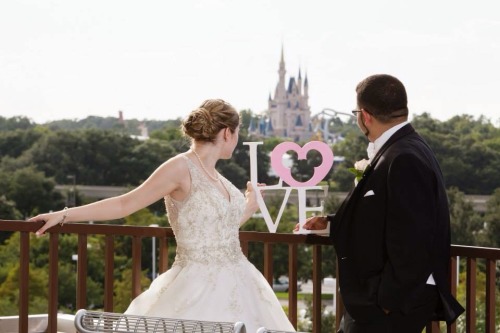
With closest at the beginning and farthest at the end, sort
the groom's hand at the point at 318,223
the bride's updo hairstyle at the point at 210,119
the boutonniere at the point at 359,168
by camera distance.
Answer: the boutonniere at the point at 359,168 → the groom's hand at the point at 318,223 → the bride's updo hairstyle at the point at 210,119

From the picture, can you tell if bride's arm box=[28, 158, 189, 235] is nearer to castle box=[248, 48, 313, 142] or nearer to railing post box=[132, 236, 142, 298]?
railing post box=[132, 236, 142, 298]

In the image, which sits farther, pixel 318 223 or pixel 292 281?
pixel 292 281

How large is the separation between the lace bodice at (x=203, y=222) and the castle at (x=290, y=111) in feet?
354

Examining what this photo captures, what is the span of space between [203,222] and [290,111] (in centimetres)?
11023

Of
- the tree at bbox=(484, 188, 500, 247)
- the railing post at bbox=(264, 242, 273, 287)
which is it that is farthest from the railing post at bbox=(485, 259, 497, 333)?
the tree at bbox=(484, 188, 500, 247)

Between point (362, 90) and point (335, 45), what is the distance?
99.4m

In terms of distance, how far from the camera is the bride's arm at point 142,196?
3.54 metres

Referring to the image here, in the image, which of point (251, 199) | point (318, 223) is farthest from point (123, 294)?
point (318, 223)

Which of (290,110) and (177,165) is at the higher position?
(290,110)

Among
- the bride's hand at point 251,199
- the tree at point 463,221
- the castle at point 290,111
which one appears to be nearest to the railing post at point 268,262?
the bride's hand at point 251,199

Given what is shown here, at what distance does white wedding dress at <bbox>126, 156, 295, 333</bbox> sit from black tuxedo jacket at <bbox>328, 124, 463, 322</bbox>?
0.75m

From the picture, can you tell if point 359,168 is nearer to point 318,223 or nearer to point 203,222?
point 318,223

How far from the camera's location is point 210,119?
11.9ft

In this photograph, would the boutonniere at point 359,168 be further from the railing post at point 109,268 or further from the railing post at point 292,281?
the railing post at point 109,268
